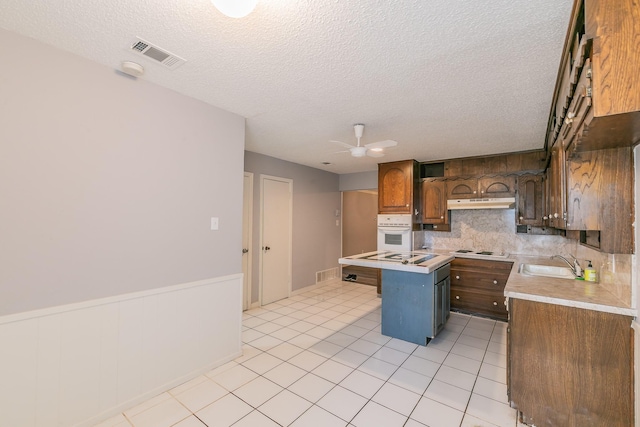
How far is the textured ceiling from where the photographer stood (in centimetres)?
140

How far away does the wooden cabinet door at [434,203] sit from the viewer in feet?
15.1

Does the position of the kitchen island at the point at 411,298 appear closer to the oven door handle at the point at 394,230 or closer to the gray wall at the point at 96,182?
the oven door handle at the point at 394,230

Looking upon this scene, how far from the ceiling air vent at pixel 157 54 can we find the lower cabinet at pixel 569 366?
287 cm

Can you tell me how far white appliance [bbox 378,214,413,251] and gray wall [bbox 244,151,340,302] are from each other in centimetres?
133

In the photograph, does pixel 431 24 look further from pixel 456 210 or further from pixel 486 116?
pixel 456 210

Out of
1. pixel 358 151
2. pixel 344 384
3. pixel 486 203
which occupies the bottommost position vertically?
pixel 344 384

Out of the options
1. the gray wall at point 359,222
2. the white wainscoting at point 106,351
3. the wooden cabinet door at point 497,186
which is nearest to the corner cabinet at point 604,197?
the wooden cabinet door at point 497,186

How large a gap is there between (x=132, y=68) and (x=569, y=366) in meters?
3.49

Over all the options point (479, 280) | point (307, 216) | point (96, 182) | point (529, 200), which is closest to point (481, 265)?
point (479, 280)

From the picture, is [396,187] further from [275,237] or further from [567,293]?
[567,293]

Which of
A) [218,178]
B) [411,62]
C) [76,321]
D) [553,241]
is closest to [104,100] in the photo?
[218,178]

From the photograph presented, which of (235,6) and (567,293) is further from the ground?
(235,6)

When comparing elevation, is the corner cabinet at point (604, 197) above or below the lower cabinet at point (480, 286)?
above

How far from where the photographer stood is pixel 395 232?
480 centimetres
